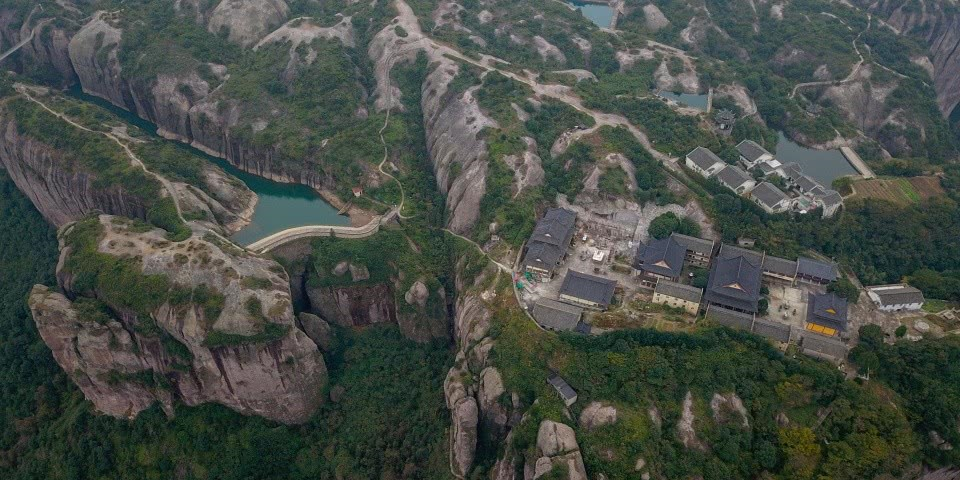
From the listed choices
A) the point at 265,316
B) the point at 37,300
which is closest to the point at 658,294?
the point at 265,316

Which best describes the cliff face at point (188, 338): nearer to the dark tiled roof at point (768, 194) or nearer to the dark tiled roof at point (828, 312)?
the dark tiled roof at point (828, 312)

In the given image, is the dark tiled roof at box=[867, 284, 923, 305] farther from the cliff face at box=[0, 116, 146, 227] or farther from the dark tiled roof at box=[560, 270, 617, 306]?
the cliff face at box=[0, 116, 146, 227]

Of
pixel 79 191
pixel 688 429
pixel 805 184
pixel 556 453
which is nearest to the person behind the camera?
pixel 556 453

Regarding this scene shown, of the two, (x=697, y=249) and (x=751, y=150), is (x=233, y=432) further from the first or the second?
(x=751, y=150)

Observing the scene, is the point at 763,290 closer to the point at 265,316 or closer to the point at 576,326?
the point at 576,326

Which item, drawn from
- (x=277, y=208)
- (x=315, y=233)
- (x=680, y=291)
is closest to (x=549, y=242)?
(x=680, y=291)

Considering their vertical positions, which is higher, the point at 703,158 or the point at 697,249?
the point at 703,158

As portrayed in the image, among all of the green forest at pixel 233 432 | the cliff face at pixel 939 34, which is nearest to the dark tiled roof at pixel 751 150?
the green forest at pixel 233 432
